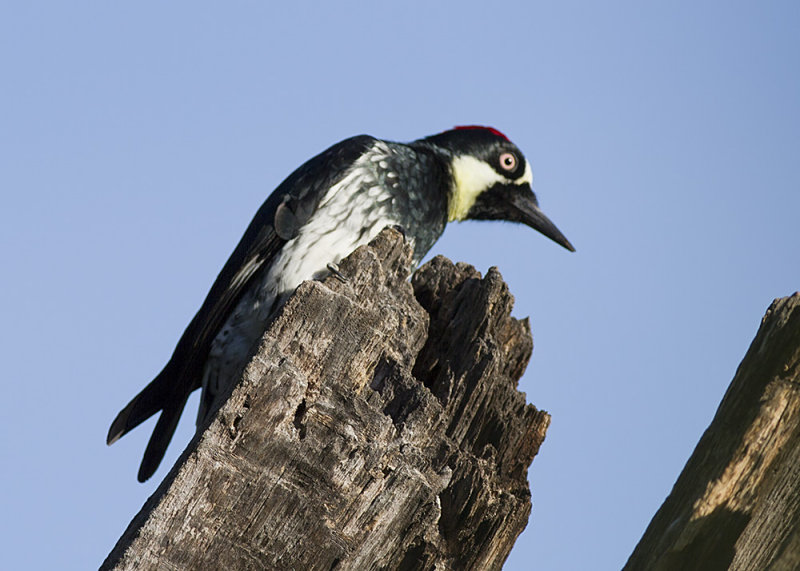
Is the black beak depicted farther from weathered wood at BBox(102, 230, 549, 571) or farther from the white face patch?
weathered wood at BBox(102, 230, 549, 571)

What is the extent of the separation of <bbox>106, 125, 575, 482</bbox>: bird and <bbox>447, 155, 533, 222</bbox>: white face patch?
18 cm

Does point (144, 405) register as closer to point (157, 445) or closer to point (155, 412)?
point (155, 412)

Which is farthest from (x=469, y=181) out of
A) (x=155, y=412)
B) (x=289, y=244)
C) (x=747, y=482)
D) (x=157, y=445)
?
(x=747, y=482)

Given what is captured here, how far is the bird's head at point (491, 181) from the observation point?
Answer: 5.70 meters

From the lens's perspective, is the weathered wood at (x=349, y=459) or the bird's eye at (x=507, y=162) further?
the bird's eye at (x=507, y=162)

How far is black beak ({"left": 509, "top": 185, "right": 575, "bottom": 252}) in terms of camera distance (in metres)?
5.70

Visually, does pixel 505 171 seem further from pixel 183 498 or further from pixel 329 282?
pixel 183 498

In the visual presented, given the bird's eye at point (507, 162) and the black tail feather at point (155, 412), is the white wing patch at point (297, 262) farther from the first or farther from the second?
the bird's eye at point (507, 162)

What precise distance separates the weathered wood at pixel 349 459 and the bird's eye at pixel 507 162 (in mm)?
2348

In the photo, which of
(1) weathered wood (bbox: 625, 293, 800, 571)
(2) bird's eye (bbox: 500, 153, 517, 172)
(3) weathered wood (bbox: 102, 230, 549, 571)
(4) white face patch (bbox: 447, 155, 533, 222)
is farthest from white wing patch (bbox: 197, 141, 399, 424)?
(1) weathered wood (bbox: 625, 293, 800, 571)

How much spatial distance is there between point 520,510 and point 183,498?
1.19 meters

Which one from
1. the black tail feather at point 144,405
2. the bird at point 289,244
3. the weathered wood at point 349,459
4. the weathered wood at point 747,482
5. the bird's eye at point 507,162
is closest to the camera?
the weathered wood at point 747,482

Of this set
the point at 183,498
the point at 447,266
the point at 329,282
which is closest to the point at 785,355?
the point at 183,498

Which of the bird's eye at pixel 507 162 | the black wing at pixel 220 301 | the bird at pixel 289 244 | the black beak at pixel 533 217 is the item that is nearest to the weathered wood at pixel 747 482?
the bird at pixel 289 244
